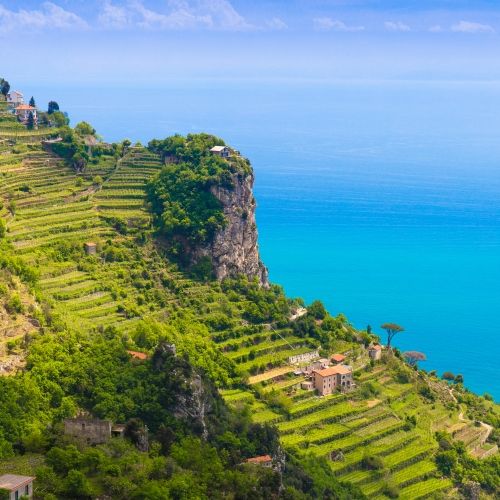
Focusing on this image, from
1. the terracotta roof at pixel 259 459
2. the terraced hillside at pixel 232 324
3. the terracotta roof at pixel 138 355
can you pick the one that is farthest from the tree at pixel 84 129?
the terracotta roof at pixel 259 459

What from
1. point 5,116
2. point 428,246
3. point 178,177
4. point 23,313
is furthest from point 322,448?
point 428,246

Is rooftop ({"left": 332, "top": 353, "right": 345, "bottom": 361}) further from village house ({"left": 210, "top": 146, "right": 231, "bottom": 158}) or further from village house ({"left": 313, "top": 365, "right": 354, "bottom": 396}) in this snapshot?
village house ({"left": 210, "top": 146, "right": 231, "bottom": 158})

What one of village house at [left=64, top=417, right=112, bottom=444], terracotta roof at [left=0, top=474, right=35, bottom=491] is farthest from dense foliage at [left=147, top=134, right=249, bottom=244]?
terracotta roof at [left=0, top=474, right=35, bottom=491]

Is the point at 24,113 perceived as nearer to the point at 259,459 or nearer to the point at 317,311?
the point at 317,311

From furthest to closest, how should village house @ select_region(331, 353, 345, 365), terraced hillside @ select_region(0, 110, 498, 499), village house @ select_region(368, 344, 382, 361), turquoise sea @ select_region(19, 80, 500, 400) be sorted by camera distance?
turquoise sea @ select_region(19, 80, 500, 400) < village house @ select_region(368, 344, 382, 361) < village house @ select_region(331, 353, 345, 365) < terraced hillside @ select_region(0, 110, 498, 499)

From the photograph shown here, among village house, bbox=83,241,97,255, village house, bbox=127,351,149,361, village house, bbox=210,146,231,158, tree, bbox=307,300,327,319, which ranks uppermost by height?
village house, bbox=210,146,231,158

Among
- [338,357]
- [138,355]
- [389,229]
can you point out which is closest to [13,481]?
[138,355]

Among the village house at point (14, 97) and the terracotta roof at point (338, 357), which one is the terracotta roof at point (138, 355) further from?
the village house at point (14, 97)
